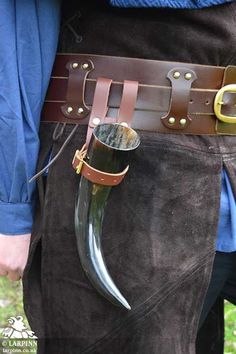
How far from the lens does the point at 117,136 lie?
1234mm

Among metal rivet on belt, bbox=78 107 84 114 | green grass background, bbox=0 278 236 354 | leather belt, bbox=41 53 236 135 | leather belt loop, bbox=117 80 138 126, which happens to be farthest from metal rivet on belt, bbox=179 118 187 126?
green grass background, bbox=0 278 236 354

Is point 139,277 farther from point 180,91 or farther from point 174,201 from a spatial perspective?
point 180,91

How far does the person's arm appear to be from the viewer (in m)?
1.24

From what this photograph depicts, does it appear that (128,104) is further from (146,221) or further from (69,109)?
(146,221)

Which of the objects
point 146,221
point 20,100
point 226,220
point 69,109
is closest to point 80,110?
point 69,109

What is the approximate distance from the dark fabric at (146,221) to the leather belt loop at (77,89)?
36 mm

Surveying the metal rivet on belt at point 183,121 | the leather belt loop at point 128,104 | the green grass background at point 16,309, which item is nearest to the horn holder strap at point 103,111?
the leather belt loop at point 128,104

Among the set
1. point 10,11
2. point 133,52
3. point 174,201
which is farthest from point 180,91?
point 10,11

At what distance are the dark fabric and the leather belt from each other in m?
0.02

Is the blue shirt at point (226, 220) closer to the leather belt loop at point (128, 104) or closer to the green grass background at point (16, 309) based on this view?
the leather belt loop at point (128, 104)

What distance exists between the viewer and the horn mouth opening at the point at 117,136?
1.21m

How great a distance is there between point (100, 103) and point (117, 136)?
0.09 metres

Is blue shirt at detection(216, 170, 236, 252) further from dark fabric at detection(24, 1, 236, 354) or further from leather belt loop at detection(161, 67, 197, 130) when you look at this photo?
leather belt loop at detection(161, 67, 197, 130)

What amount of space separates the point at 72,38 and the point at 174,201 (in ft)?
1.42
